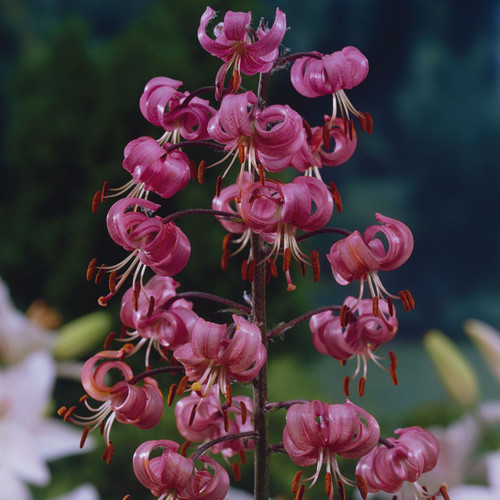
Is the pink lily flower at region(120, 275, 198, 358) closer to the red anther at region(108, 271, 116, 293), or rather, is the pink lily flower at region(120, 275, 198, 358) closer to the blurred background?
the red anther at region(108, 271, 116, 293)

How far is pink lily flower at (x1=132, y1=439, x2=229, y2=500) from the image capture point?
0.83 feet

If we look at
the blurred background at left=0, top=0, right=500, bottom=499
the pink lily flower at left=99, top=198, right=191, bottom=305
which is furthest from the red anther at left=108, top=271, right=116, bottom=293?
the blurred background at left=0, top=0, right=500, bottom=499

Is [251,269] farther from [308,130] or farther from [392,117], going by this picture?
[392,117]

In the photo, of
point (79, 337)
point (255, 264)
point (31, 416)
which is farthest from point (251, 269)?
point (79, 337)

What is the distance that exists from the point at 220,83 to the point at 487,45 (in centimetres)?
136

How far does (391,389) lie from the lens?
138 cm

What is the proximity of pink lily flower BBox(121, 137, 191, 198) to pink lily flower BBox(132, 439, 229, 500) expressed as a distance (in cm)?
10

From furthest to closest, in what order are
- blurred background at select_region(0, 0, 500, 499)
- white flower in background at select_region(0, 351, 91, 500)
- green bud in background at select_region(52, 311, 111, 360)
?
blurred background at select_region(0, 0, 500, 499)
green bud in background at select_region(52, 311, 111, 360)
white flower in background at select_region(0, 351, 91, 500)

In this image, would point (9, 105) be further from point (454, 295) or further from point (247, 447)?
point (247, 447)

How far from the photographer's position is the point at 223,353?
25 centimetres

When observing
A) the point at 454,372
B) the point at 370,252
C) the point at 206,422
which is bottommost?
the point at 454,372

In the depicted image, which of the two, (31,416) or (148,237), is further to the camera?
(31,416)

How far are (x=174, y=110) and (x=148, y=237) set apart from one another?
0.21 feet

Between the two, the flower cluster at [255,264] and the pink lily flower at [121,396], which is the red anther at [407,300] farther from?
the pink lily flower at [121,396]
